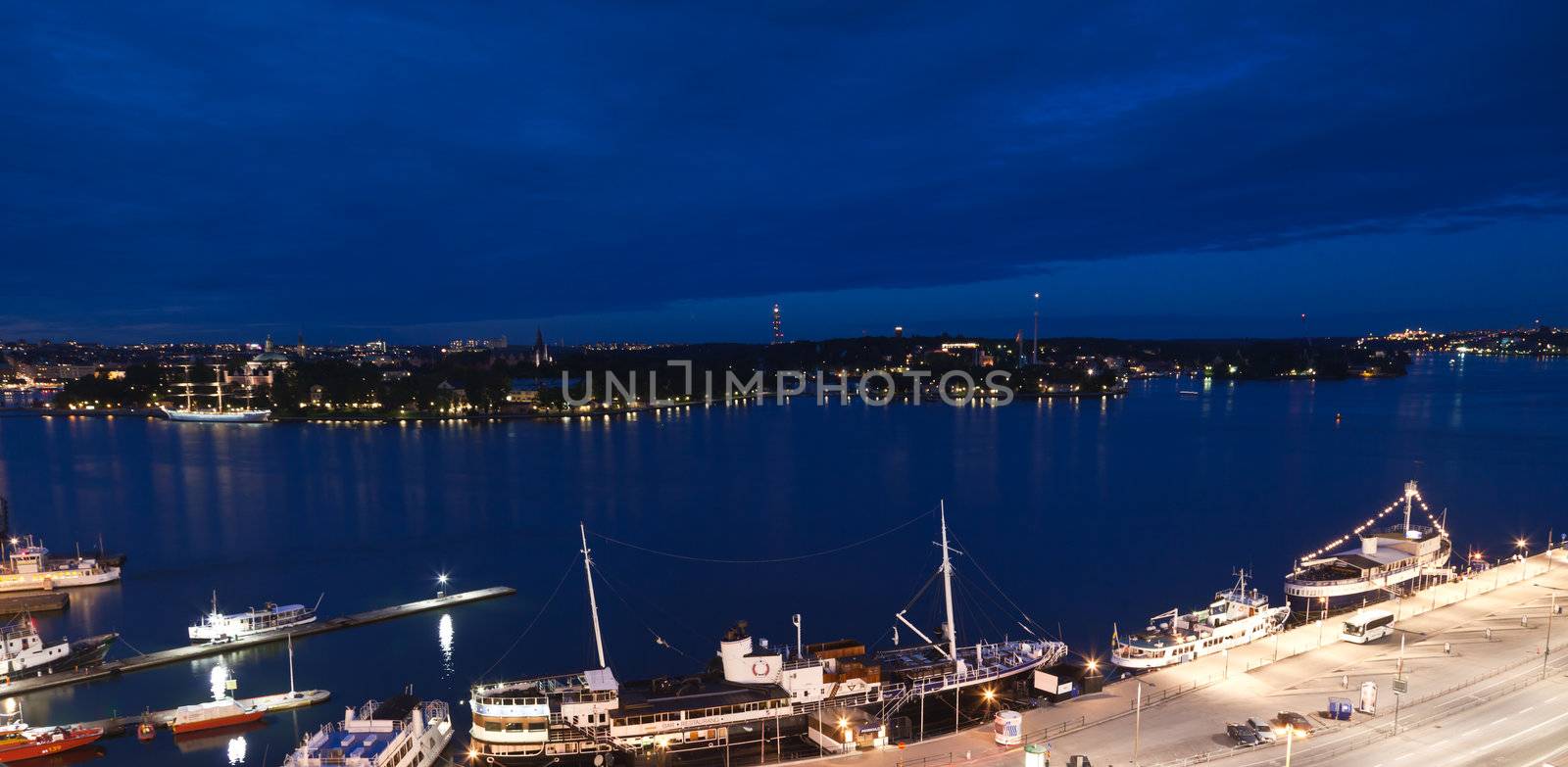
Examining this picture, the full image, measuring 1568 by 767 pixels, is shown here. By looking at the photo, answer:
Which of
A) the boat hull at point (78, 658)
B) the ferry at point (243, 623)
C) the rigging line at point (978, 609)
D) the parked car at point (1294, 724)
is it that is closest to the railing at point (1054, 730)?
the parked car at point (1294, 724)

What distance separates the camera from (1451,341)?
18150cm

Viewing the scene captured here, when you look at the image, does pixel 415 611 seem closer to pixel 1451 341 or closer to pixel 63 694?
pixel 63 694

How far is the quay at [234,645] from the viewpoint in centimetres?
1469

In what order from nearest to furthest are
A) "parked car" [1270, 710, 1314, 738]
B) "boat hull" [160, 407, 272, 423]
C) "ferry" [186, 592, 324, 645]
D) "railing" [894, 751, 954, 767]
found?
1. "railing" [894, 751, 954, 767]
2. "parked car" [1270, 710, 1314, 738]
3. "ferry" [186, 592, 324, 645]
4. "boat hull" [160, 407, 272, 423]

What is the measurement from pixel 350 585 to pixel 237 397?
58.3 metres

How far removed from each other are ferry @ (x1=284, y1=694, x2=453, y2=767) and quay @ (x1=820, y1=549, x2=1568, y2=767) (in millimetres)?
5527

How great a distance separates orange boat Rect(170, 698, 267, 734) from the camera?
12875 mm

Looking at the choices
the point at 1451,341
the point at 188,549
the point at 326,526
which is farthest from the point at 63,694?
the point at 1451,341

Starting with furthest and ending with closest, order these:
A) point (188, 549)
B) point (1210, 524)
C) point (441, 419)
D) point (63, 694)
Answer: point (441, 419)
point (1210, 524)
point (188, 549)
point (63, 694)

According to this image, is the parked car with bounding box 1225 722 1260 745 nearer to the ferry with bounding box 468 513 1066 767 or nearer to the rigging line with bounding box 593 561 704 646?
the ferry with bounding box 468 513 1066 767

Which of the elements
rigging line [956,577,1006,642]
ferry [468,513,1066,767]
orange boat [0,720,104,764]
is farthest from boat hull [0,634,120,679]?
rigging line [956,577,1006,642]

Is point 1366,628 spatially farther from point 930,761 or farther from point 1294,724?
point 930,761

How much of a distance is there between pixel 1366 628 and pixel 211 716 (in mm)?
18541

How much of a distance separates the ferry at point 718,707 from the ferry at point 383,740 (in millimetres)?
629
